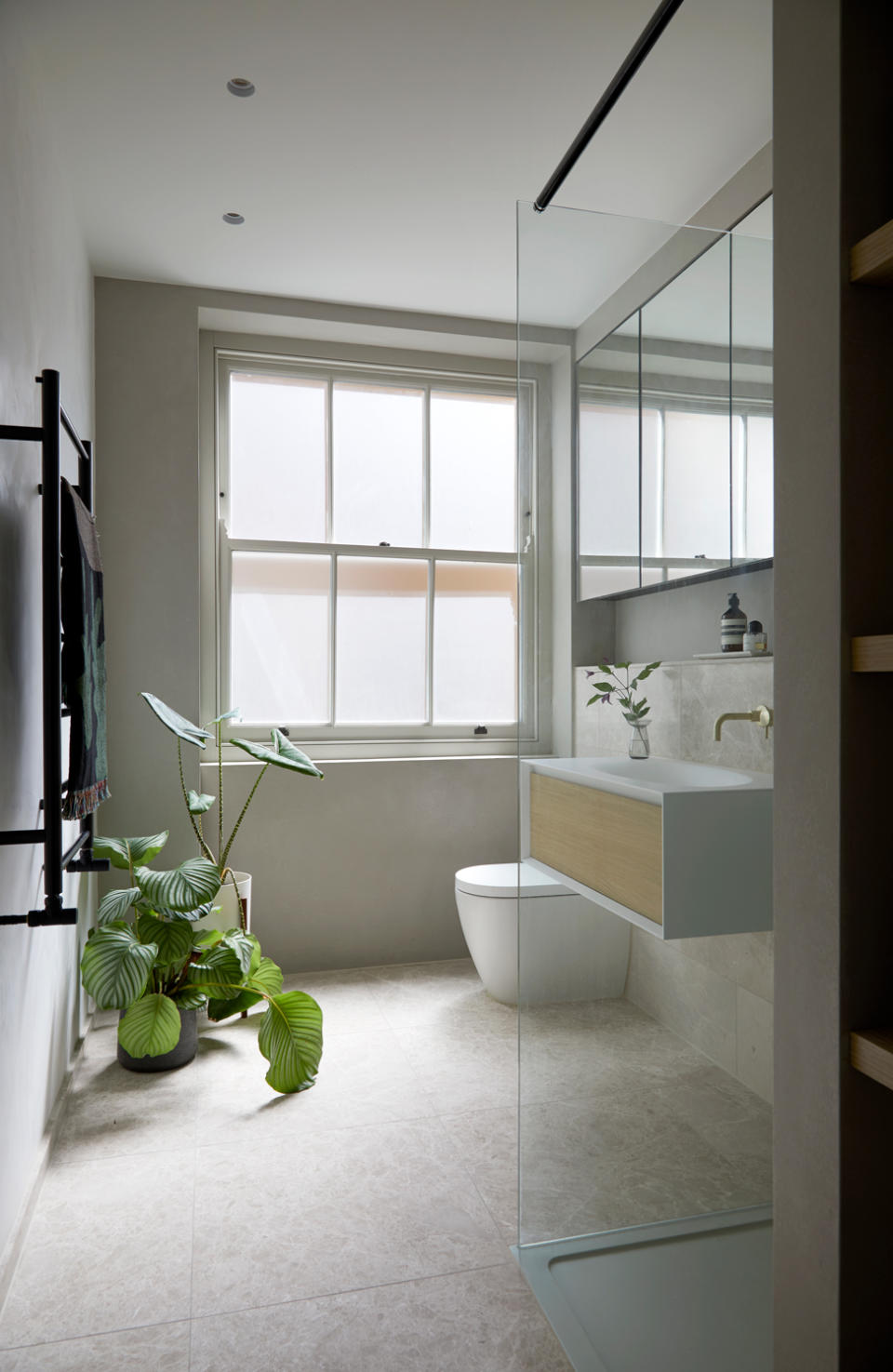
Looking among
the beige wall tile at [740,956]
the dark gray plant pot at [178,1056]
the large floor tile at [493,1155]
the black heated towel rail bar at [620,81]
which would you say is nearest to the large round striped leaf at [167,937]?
the dark gray plant pot at [178,1056]

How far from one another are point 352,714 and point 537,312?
Answer: 2163mm

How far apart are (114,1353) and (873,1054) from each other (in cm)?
144

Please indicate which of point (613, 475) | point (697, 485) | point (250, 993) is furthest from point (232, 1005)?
point (697, 485)

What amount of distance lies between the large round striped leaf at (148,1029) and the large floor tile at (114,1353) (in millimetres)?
915

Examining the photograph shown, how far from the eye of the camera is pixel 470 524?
3.80m

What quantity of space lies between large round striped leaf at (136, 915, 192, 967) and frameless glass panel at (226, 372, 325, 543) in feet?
5.38

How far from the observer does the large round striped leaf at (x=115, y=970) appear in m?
2.26

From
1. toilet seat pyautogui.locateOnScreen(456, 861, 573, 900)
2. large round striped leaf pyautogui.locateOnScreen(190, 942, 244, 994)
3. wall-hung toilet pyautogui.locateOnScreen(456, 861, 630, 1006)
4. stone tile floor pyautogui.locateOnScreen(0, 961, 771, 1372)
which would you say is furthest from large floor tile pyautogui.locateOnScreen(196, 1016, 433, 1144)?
wall-hung toilet pyautogui.locateOnScreen(456, 861, 630, 1006)

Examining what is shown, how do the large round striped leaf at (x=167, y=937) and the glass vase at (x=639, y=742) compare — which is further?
the large round striped leaf at (x=167, y=937)

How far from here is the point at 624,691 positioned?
1.58 metres

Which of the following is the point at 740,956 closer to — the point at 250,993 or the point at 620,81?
the point at 620,81

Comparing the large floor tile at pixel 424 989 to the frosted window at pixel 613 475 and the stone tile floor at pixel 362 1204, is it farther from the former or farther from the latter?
the frosted window at pixel 613 475

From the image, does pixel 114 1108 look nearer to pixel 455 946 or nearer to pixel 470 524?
pixel 455 946

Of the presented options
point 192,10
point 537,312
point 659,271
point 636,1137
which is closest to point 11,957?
point 636,1137
